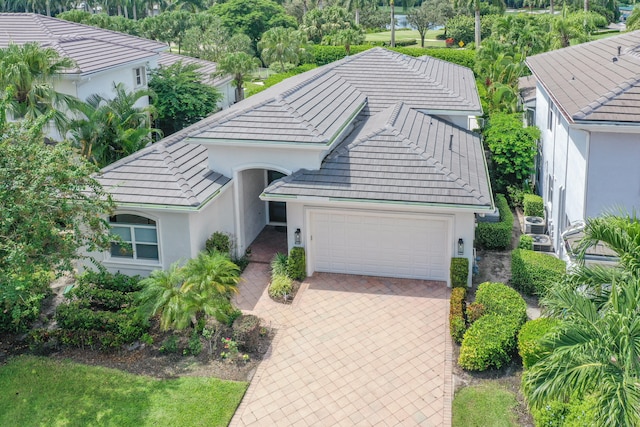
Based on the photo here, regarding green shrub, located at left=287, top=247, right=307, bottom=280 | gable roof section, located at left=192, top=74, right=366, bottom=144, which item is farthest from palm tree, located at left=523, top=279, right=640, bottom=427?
gable roof section, located at left=192, top=74, right=366, bottom=144

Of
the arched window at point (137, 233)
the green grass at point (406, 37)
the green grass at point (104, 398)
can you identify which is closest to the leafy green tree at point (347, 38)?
the green grass at point (406, 37)

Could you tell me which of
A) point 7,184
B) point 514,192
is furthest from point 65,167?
point 514,192

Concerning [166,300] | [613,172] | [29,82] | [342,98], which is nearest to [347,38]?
[342,98]

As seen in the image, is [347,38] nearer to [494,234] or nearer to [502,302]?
[494,234]

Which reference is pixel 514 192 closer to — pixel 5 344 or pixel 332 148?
pixel 332 148

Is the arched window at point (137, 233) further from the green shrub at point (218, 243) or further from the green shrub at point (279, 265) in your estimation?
the green shrub at point (279, 265)

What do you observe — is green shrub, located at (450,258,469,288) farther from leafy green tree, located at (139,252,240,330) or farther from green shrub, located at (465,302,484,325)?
leafy green tree, located at (139,252,240,330)
